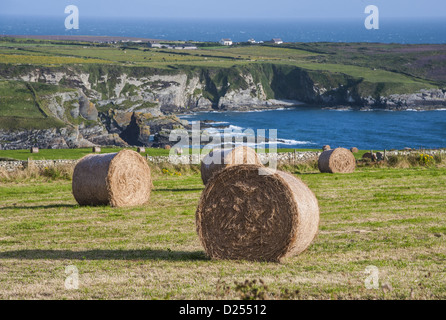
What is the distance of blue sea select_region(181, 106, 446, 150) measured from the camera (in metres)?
104

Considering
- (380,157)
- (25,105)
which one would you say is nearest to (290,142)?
(25,105)

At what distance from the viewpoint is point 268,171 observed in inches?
536

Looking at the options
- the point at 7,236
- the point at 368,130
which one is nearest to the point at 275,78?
the point at 368,130

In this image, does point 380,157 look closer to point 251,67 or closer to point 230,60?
point 251,67

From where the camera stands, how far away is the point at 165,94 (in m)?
152

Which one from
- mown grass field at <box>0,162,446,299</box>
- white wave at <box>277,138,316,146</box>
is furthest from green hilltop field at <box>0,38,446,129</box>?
mown grass field at <box>0,162,446,299</box>

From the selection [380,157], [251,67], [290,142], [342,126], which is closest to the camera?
[380,157]

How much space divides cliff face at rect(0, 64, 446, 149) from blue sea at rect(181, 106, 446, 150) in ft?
22.3

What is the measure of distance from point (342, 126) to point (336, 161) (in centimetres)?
8919

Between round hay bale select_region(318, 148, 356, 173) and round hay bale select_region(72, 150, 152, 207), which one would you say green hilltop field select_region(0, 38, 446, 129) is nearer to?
round hay bale select_region(318, 148, 356, 173)

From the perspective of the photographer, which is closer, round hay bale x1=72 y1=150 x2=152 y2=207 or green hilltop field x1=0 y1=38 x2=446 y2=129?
round hay bale x1=72 y1=150 x2=152 y2=207

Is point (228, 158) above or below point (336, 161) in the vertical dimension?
above

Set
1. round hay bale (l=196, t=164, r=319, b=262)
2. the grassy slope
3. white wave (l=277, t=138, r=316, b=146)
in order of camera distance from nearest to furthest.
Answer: round hay bale (l=196, t=164, r=319, b=262) < the grassy slope < white wave (l=277, t=138, r=316, b=146)
